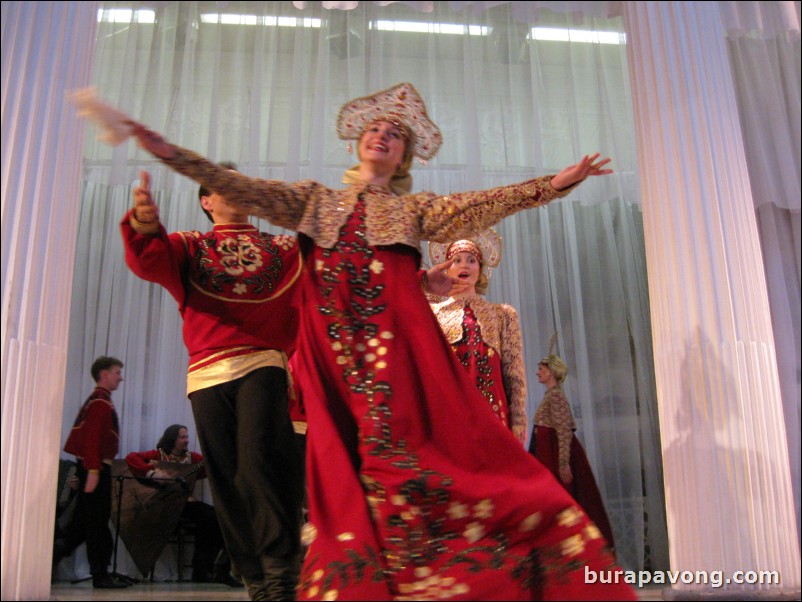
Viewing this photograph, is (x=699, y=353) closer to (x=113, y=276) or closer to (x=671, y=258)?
(x=671, y=258)

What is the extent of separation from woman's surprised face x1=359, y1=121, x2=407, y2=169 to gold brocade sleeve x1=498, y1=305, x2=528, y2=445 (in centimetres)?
126

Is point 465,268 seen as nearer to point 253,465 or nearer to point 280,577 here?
point 253,465

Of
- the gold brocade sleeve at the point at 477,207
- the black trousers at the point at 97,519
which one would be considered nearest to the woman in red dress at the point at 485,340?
the gold brocade sleeve at the point at 477,207

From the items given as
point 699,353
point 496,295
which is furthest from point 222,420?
point 496,295

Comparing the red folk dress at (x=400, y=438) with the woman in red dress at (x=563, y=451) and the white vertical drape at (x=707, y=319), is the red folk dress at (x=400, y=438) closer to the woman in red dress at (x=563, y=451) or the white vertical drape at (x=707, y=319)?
the white vertical drape at (x=707, y=319)

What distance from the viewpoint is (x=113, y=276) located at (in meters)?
5.10

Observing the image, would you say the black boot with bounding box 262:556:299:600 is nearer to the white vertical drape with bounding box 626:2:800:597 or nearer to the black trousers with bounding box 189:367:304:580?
the black trousers with bounding box 189:367:304:580

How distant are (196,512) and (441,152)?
107 inches

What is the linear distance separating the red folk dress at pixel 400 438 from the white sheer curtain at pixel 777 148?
169cm

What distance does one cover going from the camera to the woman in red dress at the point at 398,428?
2006 mm

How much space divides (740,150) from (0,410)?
116 inches

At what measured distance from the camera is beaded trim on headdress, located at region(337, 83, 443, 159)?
2688 mm

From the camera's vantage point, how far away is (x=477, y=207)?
2430 millimetres

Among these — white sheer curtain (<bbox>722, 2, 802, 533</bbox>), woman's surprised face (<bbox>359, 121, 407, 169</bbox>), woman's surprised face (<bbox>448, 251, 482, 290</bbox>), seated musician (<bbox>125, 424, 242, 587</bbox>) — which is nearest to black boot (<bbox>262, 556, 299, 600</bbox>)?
woman's surprised face (<bbox>359, 121, 407, 169</bbox>)
